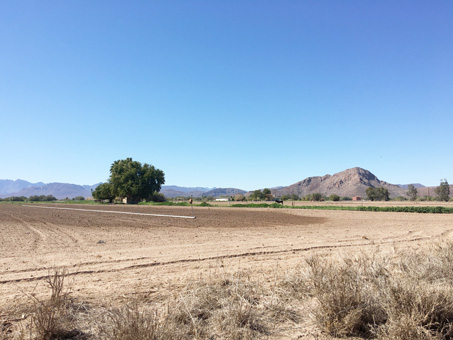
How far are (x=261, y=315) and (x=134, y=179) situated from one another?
117m

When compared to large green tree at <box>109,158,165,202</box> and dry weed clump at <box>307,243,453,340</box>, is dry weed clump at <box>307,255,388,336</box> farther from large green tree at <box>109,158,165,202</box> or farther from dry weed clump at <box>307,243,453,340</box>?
large green tree at <box>109,158,165,202</box>

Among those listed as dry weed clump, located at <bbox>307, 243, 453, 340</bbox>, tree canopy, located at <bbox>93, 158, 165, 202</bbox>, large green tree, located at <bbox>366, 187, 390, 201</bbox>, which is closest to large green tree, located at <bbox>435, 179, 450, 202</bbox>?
large green tree, located at <bbox>366, 187, 390, 201</bbox>

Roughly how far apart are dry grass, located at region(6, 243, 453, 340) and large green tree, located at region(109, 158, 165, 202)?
112m

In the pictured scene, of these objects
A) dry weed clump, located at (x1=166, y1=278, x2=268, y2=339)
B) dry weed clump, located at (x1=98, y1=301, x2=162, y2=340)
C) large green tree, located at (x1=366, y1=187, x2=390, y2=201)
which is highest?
large green tree, located at (x1=366, y1=187, x2=390, y2=201)

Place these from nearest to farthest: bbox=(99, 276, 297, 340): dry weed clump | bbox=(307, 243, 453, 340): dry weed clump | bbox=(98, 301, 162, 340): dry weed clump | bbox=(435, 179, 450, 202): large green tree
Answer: bbox=(98, 301, 162, 340): dry weed clump
bbox=(99, 276, 297, 340): dry weed clump
bbox=(307, 243, 453, 340): dry weed clump
bbox=(435, 179, 450, 202): large green tree

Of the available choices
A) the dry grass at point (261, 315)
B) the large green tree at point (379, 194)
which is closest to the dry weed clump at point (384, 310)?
the dry grass at point (261, 315)

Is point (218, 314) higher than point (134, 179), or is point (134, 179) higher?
point (134, 179)

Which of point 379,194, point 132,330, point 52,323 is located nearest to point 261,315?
point 132,330

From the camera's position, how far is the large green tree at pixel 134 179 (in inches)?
4528

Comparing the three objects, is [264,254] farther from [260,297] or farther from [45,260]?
[45,260]

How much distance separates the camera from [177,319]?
5016mm

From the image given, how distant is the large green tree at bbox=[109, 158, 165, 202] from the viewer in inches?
4528

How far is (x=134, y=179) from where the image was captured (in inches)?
4646

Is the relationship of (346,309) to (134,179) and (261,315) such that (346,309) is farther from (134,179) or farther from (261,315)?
(134,179)
